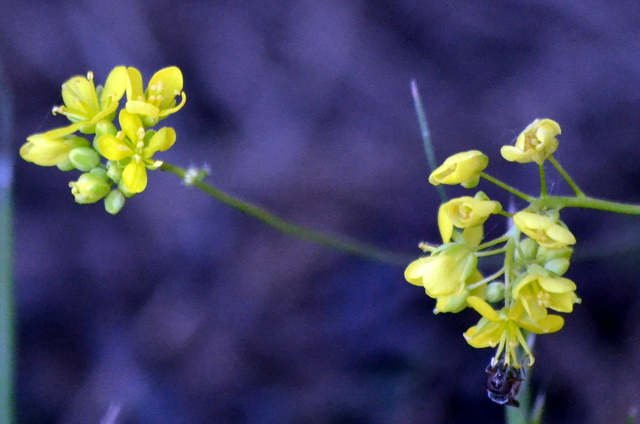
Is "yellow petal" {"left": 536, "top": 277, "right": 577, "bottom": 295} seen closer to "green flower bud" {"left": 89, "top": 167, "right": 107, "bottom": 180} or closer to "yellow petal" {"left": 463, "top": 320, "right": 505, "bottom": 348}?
"yellow petal" {"left": 463, "top": 320, "right": 505, "bottom": 348}

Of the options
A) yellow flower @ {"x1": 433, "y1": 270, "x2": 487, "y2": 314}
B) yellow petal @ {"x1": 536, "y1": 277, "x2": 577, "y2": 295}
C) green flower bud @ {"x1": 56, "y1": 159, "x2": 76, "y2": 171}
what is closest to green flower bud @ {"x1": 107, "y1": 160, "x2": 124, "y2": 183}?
green flower bud @ {"x1": 56, "y1": 159, "x2": 76, "y2": 171}

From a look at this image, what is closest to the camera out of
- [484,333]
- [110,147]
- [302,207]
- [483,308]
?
[483,308]

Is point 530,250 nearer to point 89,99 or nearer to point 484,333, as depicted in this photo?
point 484,333

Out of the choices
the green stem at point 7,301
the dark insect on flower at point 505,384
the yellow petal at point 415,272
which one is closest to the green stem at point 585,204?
the yellow petal at point 415,272

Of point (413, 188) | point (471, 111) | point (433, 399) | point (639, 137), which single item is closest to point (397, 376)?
point (433, 399)

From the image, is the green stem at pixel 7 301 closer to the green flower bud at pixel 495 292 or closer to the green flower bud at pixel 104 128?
the green flower bud at pixel 104 128

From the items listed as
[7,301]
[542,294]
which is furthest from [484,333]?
[7,301]
